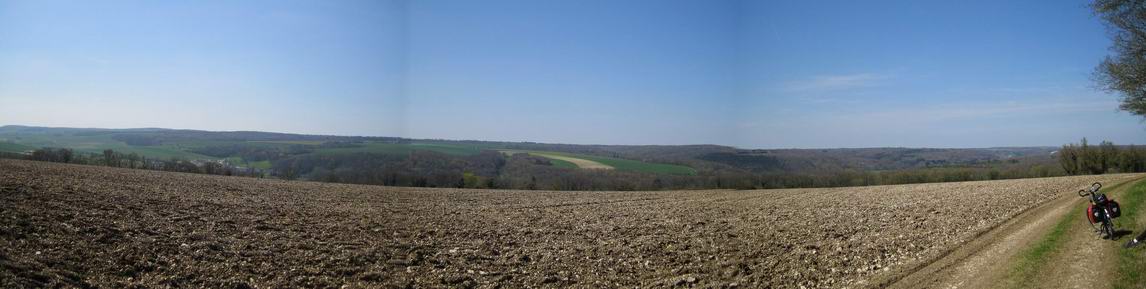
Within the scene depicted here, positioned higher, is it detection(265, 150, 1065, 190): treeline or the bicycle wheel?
the bicycle wheel

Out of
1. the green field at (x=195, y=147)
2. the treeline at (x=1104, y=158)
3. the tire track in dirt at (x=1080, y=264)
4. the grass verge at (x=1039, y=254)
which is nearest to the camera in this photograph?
the tire track in dirt at (x=1080, y=264)

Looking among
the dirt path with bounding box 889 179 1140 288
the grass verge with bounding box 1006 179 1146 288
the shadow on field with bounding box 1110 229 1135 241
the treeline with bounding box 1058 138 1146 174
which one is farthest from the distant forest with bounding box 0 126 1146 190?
the shadow on field with bounding box 1110 229 1135 241

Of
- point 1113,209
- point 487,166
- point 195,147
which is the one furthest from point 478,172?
point 1113,209

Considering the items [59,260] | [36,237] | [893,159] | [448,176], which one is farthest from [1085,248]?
[893,159]

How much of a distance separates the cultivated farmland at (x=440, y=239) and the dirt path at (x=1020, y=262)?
629 millimetres

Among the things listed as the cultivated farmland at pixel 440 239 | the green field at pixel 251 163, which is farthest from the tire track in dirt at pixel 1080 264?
the green field at pixel 251 163

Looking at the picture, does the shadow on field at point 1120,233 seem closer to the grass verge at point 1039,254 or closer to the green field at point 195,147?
the grass verge at point 1039,254

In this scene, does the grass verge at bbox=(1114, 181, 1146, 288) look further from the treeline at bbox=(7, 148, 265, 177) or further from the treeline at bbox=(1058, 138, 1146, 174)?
the treeline at bbox=(7, 148, 265, 177)

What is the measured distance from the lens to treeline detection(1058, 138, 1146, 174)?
107 feet

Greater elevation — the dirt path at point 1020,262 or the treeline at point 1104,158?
the treeline at point 1104,158

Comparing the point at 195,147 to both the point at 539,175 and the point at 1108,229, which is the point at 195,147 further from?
the point at 1108,229

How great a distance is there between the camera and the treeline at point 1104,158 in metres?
32.8

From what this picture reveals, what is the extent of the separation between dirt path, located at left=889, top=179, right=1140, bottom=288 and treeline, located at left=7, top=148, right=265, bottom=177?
130 ft

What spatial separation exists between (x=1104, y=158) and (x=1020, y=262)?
32.1 m
